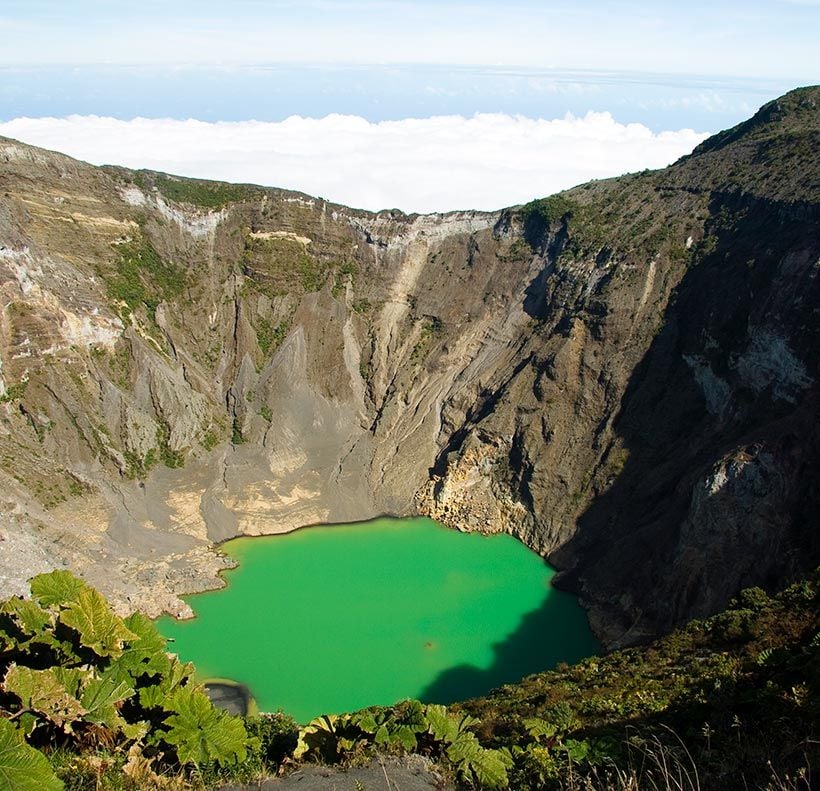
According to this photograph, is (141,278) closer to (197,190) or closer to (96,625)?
(197,190)

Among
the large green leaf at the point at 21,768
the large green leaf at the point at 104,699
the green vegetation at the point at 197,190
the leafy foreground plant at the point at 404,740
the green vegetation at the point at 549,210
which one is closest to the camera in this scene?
the large green leaf at the point at 21,768

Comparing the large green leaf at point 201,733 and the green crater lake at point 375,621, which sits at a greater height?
the large green leaf at point 201,733

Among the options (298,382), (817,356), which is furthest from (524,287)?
(817,356)

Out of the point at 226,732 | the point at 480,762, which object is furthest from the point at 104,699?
the point at 480,762

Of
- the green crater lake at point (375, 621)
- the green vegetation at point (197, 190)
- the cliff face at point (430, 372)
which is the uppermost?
the green vegetation at point (197, 190)

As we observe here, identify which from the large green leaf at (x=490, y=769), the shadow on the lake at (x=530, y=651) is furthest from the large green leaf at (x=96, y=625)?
the shadow on the lake at (x=530, y=651)

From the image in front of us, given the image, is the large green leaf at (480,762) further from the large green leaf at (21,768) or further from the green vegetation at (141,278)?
the green vegetation at (141,278)

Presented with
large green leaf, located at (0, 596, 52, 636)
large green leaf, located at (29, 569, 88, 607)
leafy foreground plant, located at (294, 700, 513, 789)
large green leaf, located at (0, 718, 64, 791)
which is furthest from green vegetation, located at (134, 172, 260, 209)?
large green leaf, located at (0, 718, 64, 791)
